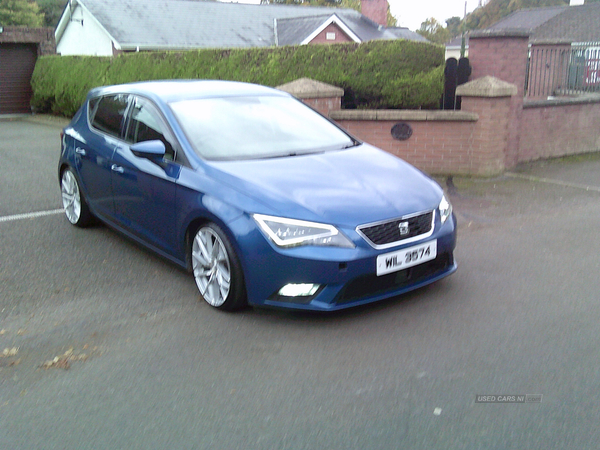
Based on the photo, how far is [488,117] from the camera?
9.13 meters

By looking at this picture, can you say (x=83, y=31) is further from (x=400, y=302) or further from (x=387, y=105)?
(x=400, y=302)

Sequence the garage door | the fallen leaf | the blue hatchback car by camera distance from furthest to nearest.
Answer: the garage door < the blue hatchback car < the fallen leaf

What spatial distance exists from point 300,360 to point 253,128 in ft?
7.54

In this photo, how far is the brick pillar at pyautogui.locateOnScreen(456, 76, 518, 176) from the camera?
29.9 ft

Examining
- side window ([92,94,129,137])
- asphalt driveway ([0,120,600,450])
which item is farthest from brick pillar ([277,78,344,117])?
asphalt driveway ([0,120,600,450])

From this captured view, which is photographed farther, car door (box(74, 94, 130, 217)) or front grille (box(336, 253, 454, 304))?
car door (box(74, 94, 130, 217))

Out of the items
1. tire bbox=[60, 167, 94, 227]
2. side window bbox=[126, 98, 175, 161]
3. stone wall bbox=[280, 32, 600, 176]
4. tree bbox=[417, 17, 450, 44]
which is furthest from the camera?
tree bbox=[417, 17, 450, 44]

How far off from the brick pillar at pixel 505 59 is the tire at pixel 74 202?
6.05 m

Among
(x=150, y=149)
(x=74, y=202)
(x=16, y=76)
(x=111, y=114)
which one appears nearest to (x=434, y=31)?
(x=16, y=76)

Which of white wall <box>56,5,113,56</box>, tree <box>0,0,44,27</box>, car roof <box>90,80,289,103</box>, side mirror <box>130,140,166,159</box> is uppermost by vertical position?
tree <box>0,0,44,27</box>

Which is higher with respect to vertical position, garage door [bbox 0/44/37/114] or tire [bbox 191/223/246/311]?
garage door [bbox 0/44/37/114]

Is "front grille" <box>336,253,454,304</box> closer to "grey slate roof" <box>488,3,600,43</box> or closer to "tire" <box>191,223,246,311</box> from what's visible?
"tire" <box>191,223,246,311</box>

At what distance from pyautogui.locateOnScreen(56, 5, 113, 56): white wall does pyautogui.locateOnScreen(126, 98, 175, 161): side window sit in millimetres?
30249

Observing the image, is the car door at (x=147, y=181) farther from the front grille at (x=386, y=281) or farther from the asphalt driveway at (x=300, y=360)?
the front grille at (x=386, y=281)
